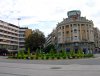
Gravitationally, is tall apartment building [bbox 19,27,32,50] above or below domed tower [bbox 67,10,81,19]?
below

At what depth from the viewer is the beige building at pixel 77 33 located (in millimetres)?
94750

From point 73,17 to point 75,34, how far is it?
7808 mm

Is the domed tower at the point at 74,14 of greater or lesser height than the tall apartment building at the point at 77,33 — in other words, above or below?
above

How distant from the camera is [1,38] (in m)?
113

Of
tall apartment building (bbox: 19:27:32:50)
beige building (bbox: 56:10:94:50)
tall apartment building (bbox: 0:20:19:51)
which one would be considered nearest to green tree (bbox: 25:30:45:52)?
beige building (bbox: 56:10:94:50)

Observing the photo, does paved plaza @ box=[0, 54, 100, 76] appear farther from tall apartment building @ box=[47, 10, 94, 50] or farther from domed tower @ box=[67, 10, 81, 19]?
domed tower @ box=[67, 10, 81, 19]

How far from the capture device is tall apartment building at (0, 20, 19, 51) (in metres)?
114

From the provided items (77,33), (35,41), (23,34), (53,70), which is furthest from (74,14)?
(53,70)

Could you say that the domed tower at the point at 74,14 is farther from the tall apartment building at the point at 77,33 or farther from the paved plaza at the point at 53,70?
the paved plaza at the point at 53,70

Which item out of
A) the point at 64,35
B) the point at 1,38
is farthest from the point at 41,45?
the point at 1,38

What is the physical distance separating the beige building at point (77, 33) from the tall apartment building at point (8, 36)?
32.4 meters

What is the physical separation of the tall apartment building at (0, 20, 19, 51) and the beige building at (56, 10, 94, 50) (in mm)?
32413

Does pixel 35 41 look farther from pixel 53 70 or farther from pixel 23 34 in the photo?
pixel 53 70

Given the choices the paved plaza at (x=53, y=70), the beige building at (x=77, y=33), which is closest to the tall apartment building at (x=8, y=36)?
the beige building at (x=77, y=33)
